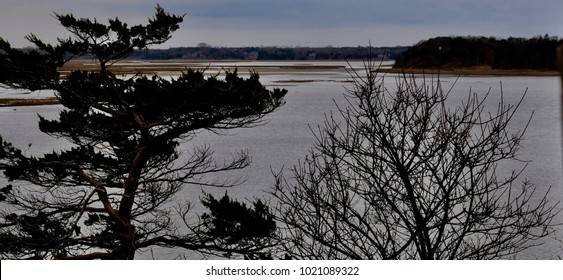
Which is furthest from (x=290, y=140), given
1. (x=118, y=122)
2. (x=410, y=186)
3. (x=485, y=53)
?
(x=410, y=186)

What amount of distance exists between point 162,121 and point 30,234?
5.33 feet

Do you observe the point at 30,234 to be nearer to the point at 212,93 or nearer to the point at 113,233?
the point at 113,233

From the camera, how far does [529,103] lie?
59.6ft

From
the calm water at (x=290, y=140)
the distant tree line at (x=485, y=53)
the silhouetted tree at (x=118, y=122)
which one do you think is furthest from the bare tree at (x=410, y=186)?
the distant tree line at (x=485, y=53)

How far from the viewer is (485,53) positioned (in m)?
14.7

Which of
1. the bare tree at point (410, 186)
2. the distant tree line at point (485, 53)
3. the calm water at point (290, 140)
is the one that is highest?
the distant tree line at point (485, 53)

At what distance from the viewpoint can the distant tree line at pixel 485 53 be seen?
867 centimetres

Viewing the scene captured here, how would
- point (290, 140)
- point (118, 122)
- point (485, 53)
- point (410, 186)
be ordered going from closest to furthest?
1. point (410, 186)
2. point (118, 122)
3. point (290, 140)
4. point (485, 53)

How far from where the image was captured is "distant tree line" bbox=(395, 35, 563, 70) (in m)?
8.67

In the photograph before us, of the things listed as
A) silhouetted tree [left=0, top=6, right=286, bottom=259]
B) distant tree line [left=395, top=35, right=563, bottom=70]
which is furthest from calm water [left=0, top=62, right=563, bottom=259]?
silhouetted tree [left=0, top=6, right=286, bottom=259]

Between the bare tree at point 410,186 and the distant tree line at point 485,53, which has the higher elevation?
the distant tree line at point 485,53

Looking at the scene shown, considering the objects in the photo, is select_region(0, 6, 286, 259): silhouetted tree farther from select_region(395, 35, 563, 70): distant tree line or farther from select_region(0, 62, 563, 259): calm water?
select_region(395, 35, 563, 70): distant tree line

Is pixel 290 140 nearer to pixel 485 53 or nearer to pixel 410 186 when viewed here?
pixel 485 53

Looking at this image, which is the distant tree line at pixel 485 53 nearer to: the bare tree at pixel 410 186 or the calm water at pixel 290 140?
the calm water at pixel 290 140
